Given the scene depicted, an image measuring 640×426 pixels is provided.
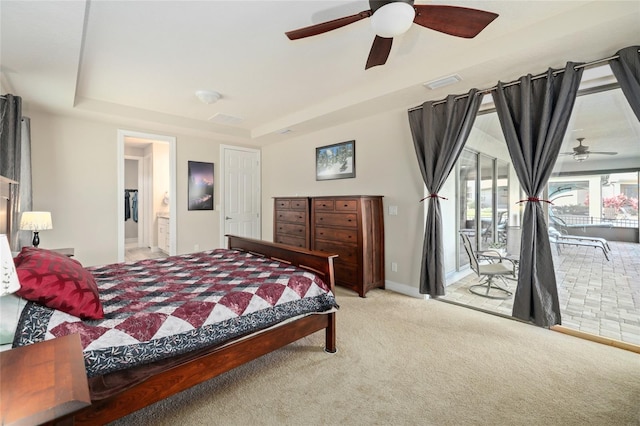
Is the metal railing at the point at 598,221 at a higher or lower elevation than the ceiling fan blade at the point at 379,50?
lower

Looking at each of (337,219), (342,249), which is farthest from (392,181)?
(342,249)

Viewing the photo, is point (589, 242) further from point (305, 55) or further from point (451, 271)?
point (305, 55)

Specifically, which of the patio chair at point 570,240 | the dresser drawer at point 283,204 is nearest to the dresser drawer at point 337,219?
the dresser drawer at point 283,204

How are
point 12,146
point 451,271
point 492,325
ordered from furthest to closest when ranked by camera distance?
point 451,271 < point 12,146 < point 492,325

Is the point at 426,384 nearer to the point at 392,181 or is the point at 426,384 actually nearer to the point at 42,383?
the point at 42,383

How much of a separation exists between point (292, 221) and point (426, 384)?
10.4 ft

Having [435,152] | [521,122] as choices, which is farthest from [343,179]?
[521,122]

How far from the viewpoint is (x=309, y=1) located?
2047 millimetres

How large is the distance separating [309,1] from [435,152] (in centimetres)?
210

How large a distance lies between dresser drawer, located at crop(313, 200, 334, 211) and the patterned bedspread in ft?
5.12

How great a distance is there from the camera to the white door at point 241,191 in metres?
5.65

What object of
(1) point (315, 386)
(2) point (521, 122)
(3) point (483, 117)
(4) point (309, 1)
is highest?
(4) point (309, 1)

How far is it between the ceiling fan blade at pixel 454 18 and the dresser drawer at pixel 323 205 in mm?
2467

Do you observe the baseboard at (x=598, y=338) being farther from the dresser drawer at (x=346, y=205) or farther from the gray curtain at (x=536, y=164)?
the dresser drawer at (x=346, y=205)
